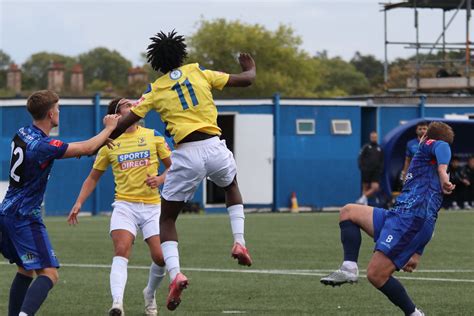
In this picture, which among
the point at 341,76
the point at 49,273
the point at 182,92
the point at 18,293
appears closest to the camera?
the point at 49,273

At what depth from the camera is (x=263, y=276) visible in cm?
1504

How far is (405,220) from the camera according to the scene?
10289 millimetres

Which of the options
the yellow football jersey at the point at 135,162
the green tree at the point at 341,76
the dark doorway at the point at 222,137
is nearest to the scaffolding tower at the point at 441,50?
the dark doorway at the point at 222,137

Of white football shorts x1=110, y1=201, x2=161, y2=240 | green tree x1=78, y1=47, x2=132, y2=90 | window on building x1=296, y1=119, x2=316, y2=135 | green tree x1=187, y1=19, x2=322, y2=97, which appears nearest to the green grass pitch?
white football shorts x1=110, y1=201, x2=161, y2=240

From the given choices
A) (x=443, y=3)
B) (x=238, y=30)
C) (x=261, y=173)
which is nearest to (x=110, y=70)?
(x=238, y=30)

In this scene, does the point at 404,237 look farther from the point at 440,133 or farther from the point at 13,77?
the point at 13,77

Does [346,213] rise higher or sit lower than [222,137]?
lower

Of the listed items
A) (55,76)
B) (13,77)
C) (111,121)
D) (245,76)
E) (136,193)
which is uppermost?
(13,77)

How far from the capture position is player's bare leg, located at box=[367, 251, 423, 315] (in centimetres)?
1027

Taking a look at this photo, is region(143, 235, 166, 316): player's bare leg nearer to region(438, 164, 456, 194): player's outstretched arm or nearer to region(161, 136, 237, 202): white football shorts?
region(161, 136, 237, 202): white football shorts

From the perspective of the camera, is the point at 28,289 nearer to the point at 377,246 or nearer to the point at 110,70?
the point at 377,246

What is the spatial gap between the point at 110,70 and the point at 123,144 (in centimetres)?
13135

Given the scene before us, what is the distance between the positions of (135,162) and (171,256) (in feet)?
4.70

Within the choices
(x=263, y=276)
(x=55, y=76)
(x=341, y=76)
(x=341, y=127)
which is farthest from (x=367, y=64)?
(x=263, y=276)
